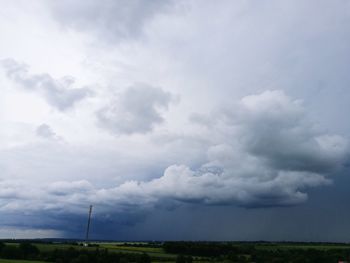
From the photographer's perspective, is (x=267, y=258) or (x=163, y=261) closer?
(x=163, y=261)

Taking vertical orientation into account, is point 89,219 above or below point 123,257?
above

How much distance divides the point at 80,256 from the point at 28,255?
29.7 m

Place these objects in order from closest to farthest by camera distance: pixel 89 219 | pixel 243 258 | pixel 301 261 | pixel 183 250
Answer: pixel 89 219 < pixel 301 261 < pixel 243 258 < pixel 183 250

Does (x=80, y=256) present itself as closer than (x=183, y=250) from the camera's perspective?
Yes

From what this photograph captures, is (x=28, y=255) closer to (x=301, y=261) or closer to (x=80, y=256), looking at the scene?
(x=80, y=256)

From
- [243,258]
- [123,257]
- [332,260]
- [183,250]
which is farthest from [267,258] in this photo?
[123,257]

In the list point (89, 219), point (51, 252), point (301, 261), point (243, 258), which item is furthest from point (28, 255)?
point (301, 261)

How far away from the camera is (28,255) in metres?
143

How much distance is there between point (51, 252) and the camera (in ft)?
472

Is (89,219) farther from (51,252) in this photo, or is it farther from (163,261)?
(51,252)

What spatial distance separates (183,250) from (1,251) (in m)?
65.5

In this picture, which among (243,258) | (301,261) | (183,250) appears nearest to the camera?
(301,261)

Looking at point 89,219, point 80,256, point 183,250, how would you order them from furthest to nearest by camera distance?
point 183,250 → point 80,256 → point 89,219

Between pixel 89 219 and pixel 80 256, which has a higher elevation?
pixel 89 219
